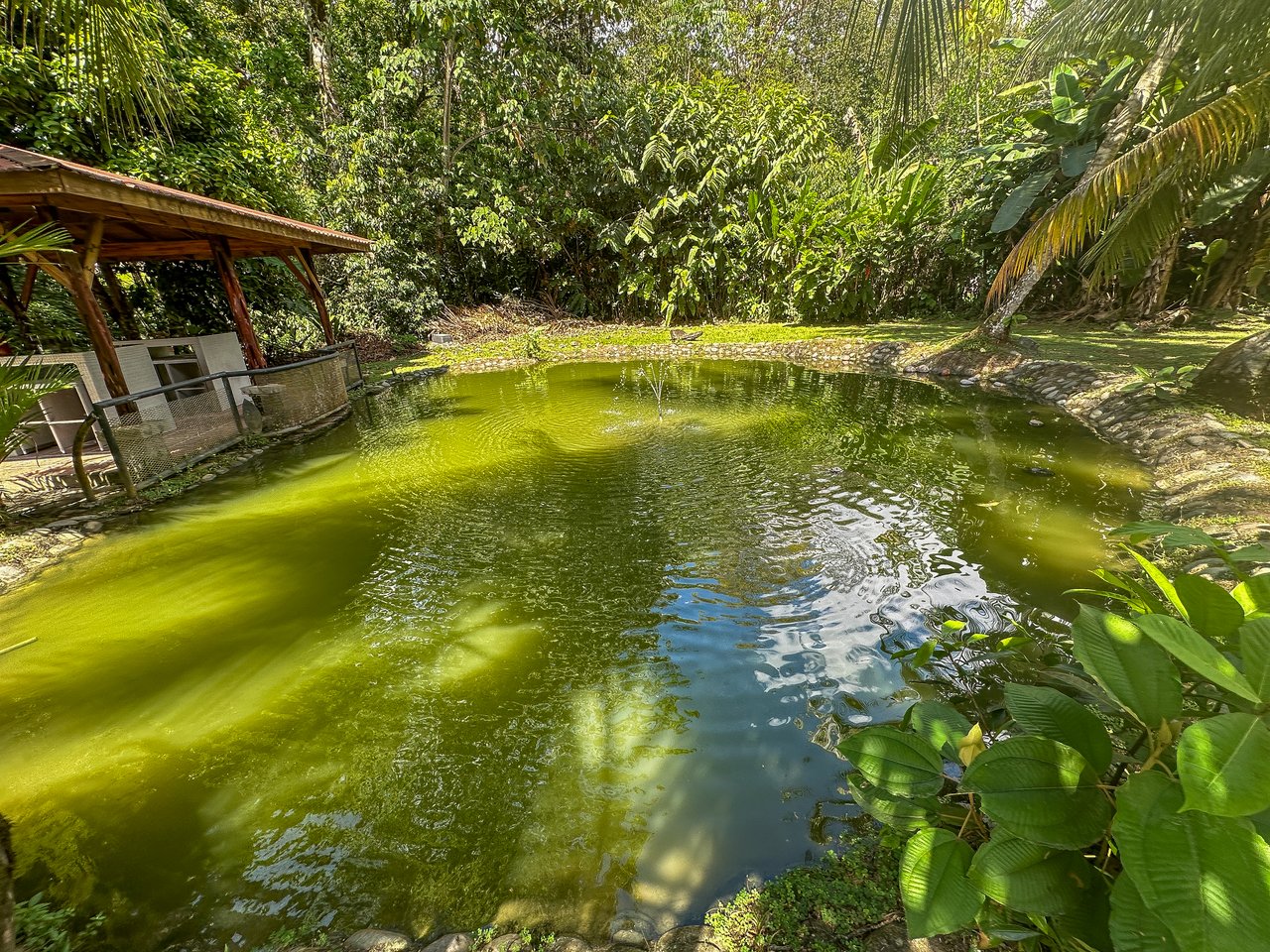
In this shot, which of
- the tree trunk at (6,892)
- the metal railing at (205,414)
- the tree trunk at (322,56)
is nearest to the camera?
the tree trunk at (6,892)

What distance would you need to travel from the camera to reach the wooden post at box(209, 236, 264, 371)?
7988 mm

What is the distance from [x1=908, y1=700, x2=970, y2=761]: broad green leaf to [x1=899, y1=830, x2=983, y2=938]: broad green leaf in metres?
0.28

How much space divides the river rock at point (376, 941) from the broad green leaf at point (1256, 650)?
2.55m

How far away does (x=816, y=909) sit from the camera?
1.86 m

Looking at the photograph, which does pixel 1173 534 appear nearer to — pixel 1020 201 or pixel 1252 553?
pixel 1252 553

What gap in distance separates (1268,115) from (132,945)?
832 cm

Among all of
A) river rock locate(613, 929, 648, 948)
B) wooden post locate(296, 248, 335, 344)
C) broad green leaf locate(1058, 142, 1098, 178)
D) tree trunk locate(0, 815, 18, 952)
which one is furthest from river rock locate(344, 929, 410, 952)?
Answer: broad green leaf locate(1058, 142, 1098, 178)

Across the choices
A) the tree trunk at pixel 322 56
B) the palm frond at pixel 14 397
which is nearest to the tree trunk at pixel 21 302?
the palm frond at pixel 14 397

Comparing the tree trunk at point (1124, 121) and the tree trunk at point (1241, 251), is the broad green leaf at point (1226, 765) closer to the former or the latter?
the tree trunk at point (1124, 121)

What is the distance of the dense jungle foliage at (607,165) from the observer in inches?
362

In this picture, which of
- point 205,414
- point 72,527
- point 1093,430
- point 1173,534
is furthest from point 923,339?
point 72,527

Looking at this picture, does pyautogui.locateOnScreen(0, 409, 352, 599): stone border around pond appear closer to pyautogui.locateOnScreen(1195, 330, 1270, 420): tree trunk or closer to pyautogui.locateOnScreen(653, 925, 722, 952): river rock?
pyautogui.locateOnScreen(653, 925, 722, 952): river rock

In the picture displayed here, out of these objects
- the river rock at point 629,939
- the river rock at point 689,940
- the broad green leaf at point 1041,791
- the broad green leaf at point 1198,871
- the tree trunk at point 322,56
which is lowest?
the river rock at point 629,939

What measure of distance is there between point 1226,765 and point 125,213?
8.77 meters
